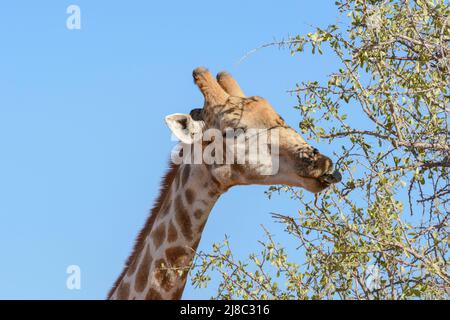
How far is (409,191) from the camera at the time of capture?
8.70 m

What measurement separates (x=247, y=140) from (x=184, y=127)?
24.9 inches

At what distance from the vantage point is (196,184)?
9812 mm

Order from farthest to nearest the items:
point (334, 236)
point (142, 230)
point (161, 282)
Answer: point (142, 230)
point (161, 282)
point (334, 236)

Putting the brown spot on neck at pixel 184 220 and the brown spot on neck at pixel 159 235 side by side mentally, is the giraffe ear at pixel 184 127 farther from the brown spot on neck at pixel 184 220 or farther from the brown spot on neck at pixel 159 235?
the brown spot on neck at pixel 159 235

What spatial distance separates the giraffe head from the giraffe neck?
0.75ft

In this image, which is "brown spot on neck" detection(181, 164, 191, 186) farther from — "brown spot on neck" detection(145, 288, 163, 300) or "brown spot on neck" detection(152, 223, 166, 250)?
"brown spot on neck" detection(145, 288, 163, 300)

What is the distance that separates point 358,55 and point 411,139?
0.81 meters

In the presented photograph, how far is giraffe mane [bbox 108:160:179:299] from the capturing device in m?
10.1

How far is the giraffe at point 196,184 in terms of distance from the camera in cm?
942

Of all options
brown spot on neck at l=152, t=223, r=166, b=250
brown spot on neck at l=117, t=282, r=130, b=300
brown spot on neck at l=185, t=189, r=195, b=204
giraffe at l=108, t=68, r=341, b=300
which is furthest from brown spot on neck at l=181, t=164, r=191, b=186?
brown spot on neck at l=117, t=282, r=130, b=300

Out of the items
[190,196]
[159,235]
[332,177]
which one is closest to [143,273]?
[159,235]
